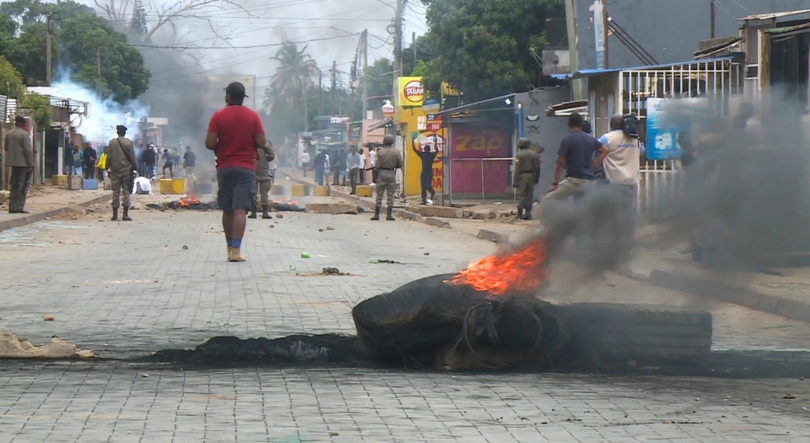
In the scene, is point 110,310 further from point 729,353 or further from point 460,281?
point 729,353

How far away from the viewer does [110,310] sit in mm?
8242

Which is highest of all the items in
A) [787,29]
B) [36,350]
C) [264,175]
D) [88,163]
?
[787,29]

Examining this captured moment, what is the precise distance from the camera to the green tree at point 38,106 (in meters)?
36.8

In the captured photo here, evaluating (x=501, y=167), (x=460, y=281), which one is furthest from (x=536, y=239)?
(x=501, y=167)

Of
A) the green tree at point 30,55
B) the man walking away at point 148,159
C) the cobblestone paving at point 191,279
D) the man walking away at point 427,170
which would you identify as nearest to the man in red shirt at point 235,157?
the cobblestone paving at point 191,279

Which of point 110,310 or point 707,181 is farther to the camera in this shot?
point 110,310

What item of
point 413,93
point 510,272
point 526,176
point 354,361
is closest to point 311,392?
point 354,361

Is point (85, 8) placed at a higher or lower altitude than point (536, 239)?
higher

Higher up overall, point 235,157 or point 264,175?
point 235,157

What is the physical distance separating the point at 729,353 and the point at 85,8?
72828mm

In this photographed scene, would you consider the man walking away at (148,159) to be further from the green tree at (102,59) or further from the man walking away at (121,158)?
the man walking away at (121,158)

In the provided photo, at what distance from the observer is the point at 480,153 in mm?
33188

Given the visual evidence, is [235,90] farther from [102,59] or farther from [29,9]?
[29,9]

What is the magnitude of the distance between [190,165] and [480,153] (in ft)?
28.7
